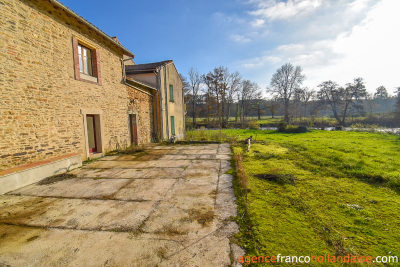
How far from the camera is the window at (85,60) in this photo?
6.75 m

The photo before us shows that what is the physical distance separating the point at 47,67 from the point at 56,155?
283 centimetres

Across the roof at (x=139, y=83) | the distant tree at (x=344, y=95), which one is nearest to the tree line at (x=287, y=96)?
the distant tree at (x=344, y=95)

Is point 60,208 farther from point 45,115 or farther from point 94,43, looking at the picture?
point 94,43

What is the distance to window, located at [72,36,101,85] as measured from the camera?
6.25 metres

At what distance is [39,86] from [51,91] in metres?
0.35

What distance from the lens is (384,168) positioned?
4.97m

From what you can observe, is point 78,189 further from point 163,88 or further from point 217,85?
point 217,85

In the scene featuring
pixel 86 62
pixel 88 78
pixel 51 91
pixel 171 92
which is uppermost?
A: pixel 86 62

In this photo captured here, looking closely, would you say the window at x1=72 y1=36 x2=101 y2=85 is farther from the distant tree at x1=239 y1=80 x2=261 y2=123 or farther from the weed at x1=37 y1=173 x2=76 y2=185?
the distant tree at x1=239 y1=80 x2=261 y2=123

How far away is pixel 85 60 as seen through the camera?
704 centimetres

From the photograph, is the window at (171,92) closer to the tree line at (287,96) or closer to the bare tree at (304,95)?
the tree line at (287,96)

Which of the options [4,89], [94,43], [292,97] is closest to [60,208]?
[4,89]

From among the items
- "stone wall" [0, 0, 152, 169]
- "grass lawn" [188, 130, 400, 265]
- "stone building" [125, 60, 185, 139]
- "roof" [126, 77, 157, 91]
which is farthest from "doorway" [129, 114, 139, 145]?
"grass lawn" [188, 130, 400, 265]

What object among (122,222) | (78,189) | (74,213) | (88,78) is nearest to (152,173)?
(78,189)
